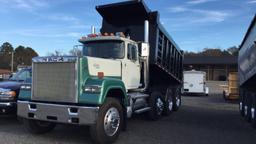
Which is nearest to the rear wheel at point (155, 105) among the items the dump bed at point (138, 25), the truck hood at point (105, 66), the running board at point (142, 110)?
the running board at point (142, 110)

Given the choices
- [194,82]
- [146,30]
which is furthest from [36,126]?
[194,82]

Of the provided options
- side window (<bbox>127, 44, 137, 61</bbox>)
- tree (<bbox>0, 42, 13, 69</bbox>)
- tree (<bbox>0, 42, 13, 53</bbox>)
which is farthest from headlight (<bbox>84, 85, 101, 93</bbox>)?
tree (<bbox>0, 42, 13, 53</bbox>)

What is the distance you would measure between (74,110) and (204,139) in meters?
3.53

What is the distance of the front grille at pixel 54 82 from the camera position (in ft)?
27.0

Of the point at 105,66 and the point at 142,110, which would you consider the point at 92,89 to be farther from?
the point at 142,110

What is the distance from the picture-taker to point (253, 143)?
9039mm

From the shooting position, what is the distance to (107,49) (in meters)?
10.4

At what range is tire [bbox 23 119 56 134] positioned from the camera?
30.6 ft

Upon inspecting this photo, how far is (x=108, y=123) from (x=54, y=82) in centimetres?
161

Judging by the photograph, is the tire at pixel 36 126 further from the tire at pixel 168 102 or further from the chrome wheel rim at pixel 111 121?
the tire at pixel 168 102

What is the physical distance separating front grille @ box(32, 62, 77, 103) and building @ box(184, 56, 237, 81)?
43860mm

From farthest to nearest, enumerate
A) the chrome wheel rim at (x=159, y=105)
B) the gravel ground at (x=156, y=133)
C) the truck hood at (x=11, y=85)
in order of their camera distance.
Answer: the chrome wheel rim at (x=159, y=105)
the truck hood at (x=11, y=85)
the gravel ground at (x=156, y=133)

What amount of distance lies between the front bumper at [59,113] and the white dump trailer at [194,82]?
24538mm

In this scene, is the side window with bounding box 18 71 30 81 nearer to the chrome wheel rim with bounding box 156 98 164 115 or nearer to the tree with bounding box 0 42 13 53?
the chrome wheel rim with bounding box 156 98 164 115
